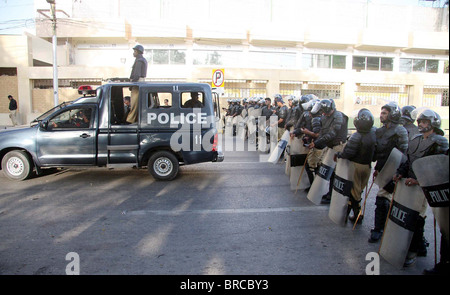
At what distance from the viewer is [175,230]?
4680 millimetres

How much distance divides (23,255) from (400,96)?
33.0 m

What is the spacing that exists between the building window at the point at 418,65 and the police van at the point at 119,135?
114 ft

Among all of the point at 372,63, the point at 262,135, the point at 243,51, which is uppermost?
the point at 243,51

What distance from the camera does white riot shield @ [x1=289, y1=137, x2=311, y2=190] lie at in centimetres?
652

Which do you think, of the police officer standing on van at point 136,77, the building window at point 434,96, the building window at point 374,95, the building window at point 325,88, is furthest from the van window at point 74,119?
the building window at point 434,96

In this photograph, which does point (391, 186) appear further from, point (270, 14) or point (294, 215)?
point (270, 14)

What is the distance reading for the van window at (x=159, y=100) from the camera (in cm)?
717

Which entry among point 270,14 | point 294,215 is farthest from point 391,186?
point 270,14

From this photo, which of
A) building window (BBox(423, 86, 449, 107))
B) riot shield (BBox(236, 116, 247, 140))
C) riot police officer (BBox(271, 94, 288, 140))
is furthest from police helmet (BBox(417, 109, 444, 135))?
building window (BBox(423, 86, 449, 107))

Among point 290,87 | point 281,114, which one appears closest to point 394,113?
point 281,114

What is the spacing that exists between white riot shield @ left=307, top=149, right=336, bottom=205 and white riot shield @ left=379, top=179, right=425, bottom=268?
4.88 feet

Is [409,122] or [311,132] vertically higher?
[409,122]

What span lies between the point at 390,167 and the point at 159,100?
483 cm

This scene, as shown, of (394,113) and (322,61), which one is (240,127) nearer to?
(394,113)
